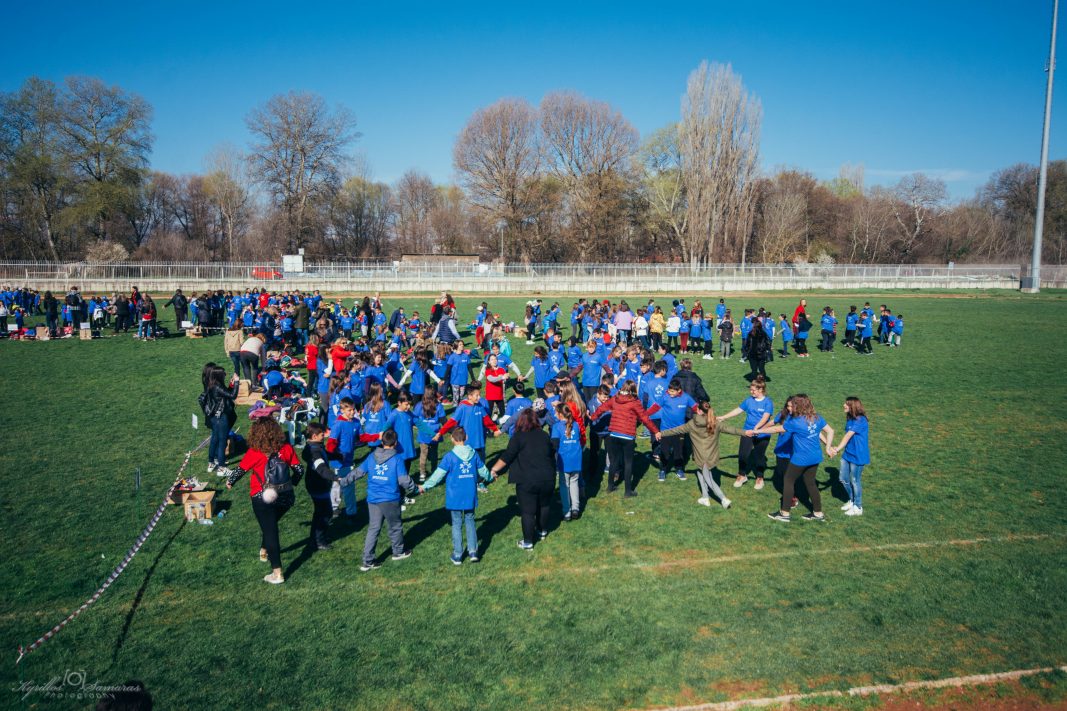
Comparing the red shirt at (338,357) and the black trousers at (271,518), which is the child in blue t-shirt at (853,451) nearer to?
the black trousers at (271,518)

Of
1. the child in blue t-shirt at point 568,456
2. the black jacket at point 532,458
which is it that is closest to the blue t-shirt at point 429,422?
the child in blue t-shirt at point 568,456

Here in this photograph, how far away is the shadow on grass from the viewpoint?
18.2 ft

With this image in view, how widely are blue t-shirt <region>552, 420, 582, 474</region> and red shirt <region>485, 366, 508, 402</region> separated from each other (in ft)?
11.4

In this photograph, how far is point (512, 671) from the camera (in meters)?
5.25

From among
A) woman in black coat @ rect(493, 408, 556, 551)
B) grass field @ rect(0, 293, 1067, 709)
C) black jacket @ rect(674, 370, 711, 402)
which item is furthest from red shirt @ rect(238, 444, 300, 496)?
black jacket @ rect(674, 370, 711, 402)

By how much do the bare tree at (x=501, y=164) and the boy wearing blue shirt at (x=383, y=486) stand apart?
2151 inches

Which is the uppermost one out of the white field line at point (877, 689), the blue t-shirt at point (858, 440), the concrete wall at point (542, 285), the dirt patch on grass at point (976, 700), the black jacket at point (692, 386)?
the concrete wall at point (542, 285)

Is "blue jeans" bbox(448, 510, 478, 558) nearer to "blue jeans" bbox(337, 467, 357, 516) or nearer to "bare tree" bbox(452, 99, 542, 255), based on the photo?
"blue jeans" bbox(337, 467, 357, 516)

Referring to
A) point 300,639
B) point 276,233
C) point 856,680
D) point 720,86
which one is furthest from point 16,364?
point 720,86

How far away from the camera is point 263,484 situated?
665cm

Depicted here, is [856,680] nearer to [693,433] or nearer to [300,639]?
[693,433]

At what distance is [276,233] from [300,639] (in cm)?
6345

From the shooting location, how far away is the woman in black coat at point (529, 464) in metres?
7.18

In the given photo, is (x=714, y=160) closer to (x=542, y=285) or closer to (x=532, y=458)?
(x=542, y=285)
